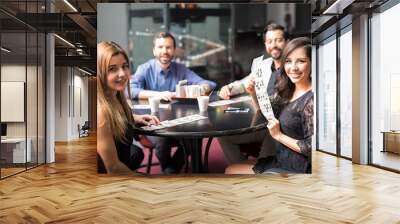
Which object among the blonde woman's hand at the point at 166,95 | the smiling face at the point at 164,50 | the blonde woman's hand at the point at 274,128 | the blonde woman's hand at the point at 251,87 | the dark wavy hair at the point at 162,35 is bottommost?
the blonde woman's hand at the point at 274,128

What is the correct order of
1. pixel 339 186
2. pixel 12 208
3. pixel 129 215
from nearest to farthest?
1. pixel 129 215
2. pixel 12 208
3. pixel 339 186

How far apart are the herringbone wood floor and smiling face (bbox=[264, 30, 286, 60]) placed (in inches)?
80.0

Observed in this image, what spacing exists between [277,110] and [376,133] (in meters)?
2.58

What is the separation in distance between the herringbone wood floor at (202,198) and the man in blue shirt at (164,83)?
1.11ft

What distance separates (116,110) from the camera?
21.9ft

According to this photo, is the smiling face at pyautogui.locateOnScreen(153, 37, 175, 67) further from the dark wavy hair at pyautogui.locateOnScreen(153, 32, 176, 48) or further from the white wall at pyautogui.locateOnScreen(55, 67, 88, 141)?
the white wall at pyautogui.locateOnScreen(55, 67, 88, 141)

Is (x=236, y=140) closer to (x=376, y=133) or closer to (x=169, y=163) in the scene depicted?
(x=169, y=163)

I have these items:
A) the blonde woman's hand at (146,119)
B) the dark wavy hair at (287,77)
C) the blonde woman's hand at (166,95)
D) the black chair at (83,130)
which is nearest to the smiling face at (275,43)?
the dark wavy hair at (287,77)

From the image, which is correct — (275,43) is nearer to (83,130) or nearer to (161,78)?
(161,78)

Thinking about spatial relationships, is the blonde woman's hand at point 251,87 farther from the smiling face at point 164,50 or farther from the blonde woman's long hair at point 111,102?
the blonde woman's long hair at point 111,102

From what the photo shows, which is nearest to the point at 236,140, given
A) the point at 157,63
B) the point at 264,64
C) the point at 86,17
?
the point at 264,64

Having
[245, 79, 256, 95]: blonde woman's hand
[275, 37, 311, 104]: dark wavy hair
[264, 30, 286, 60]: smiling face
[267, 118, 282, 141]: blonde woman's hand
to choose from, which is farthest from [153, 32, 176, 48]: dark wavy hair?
[267, 118, 282, 141]: blonde woman's hand

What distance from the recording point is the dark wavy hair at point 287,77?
21.8 ft

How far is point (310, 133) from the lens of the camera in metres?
6.67
